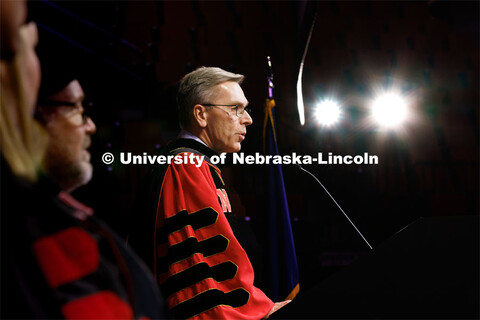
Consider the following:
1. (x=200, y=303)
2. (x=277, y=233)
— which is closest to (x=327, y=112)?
(x=277, y=233)

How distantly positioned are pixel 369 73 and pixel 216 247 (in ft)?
13.0

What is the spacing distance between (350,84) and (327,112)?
1.07 meters

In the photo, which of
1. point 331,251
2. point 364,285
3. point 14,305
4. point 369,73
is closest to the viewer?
point 14,305

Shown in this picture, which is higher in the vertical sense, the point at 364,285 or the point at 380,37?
the point at 380,37

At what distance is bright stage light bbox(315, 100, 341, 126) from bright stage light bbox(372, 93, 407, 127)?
0.42m

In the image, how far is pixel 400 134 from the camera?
4.33 m

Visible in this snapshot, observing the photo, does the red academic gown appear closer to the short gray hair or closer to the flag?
the short gray hair

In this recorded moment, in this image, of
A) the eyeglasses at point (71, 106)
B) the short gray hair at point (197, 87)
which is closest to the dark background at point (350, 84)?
the short gray hair at point (197, 87)

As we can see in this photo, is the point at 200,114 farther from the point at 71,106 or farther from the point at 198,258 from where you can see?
the point at 71,106

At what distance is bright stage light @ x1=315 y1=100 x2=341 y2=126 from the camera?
317 centimetres

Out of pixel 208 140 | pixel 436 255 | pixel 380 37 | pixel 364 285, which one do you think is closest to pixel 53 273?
pixel 364 285

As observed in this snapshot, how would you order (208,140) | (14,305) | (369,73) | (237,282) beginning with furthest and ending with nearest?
(369,73), (208,140), (237,282), (14,305)

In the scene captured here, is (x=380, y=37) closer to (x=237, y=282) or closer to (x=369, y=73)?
(x=369, y=73)

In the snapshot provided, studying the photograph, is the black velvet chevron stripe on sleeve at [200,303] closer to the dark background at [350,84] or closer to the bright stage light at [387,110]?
the dark background at [350,84]
